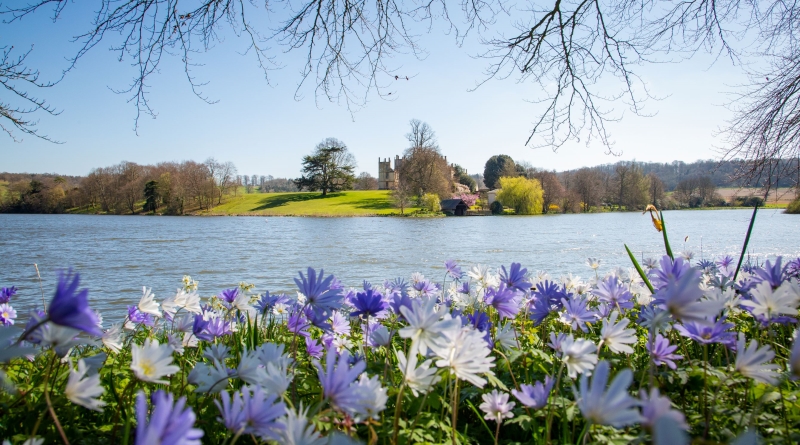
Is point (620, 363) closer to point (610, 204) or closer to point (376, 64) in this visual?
point (376, 64)

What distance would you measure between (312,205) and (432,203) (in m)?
20.0

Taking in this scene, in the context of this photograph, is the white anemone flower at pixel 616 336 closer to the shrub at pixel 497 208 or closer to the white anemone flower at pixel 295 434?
the white anemone flower at pixel 295 434

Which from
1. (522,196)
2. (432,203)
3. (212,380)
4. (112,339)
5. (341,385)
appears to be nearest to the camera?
(341,385)

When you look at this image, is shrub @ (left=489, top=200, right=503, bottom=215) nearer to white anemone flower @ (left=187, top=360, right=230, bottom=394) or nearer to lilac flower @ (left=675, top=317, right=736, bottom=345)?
lilac flower @ (left=675, top=317, right=736, bottom=345)

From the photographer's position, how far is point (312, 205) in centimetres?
6925

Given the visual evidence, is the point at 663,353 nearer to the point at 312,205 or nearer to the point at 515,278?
the point at 515,278

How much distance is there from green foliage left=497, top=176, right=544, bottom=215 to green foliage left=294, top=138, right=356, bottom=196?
95.8 ft

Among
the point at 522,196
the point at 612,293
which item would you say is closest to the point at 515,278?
the point at 612,293

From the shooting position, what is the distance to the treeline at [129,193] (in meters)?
A: 70.1

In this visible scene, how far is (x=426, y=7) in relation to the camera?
387cm

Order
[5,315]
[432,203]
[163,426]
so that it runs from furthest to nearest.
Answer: [432,203], [5,315], [163,426]

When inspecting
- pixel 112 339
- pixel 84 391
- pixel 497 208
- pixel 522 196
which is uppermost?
pixel 84 391

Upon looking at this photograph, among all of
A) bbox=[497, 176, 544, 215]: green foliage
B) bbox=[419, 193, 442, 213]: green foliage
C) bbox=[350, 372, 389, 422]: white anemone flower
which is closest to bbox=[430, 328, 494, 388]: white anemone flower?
bbox=[350, 372, 389, 422]: white anemone flower

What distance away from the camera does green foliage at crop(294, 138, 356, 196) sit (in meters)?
78.2
